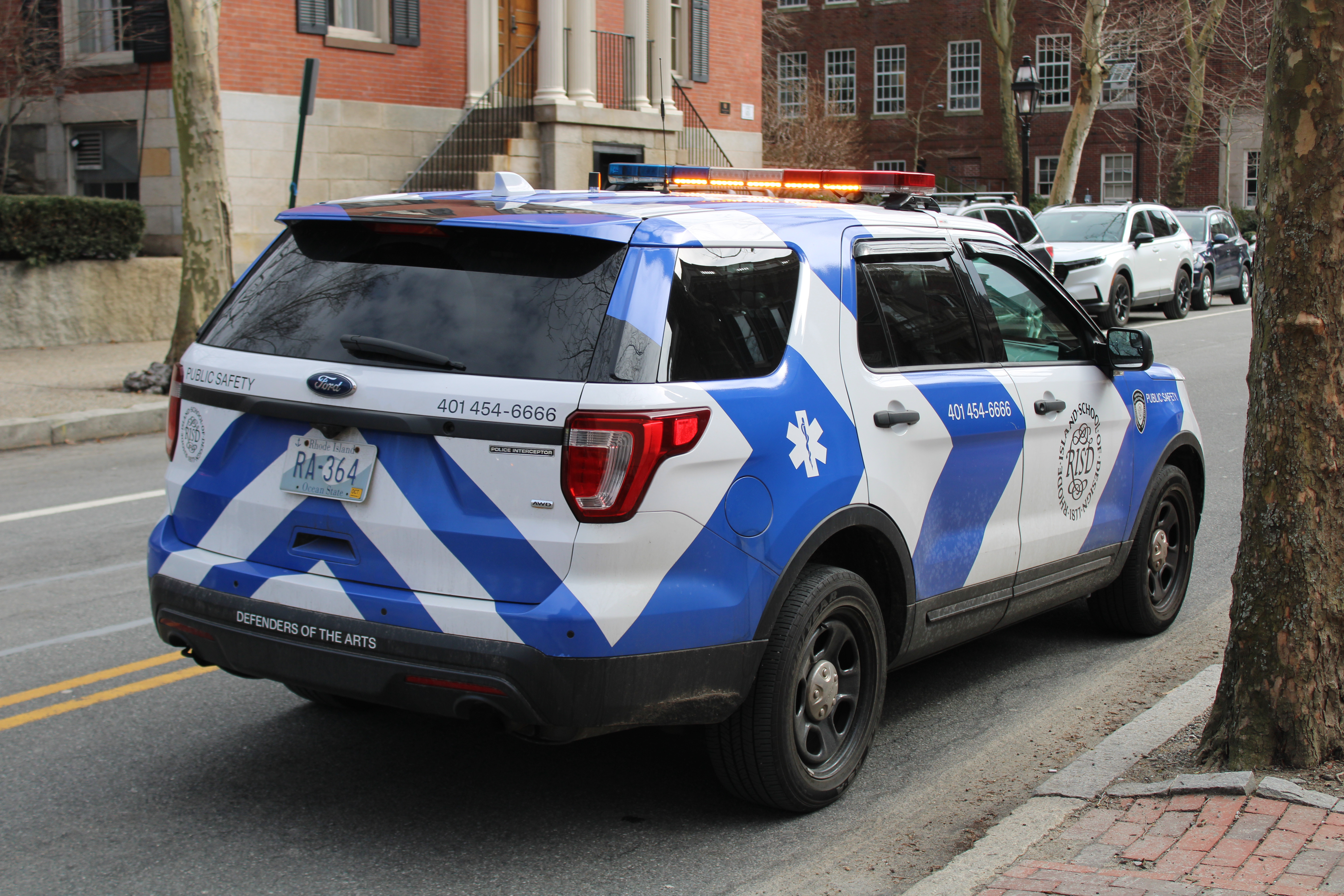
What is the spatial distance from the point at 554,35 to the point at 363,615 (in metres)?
21.7

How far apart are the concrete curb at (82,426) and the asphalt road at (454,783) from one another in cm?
569

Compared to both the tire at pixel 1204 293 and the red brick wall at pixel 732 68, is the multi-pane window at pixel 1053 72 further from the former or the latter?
the tire at pixel 1204 293

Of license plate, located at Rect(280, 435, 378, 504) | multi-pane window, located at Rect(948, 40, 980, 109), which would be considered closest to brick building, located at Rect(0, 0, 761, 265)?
license plate, located at Rect(280, 435, 378, 504)

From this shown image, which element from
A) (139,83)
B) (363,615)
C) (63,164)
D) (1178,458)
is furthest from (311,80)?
(363,615)

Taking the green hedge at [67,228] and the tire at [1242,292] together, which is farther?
the tire at [1242,292]

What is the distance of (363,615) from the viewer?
3748 millimetres

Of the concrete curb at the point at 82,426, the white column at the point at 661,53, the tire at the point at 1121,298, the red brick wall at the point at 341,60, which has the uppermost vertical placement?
the white column at the point at 661,53

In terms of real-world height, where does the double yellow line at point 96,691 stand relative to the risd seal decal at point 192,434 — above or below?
below

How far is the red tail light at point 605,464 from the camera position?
357 cm

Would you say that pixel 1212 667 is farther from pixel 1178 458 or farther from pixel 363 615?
pixel 363 615

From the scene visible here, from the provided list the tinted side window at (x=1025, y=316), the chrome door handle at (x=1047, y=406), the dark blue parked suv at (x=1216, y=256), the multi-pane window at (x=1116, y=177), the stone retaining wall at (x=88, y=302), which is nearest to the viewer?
the chrome door handle at (x=1047, y=406)

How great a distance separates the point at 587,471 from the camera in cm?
357

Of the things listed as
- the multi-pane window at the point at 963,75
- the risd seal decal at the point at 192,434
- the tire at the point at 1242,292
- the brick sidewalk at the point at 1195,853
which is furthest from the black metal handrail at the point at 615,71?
the multi-pane window at the point at 963,75

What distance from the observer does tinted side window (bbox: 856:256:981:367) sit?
14.8 feet
